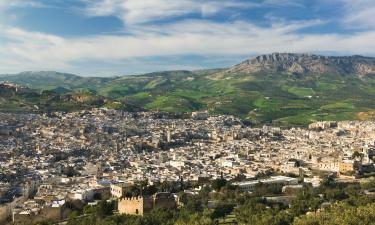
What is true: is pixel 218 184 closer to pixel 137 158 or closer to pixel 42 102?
pixel 137 158

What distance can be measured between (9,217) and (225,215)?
17077 mm

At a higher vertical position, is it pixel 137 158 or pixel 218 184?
pixel 218 184

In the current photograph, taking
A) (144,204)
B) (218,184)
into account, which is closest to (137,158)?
(218,184)

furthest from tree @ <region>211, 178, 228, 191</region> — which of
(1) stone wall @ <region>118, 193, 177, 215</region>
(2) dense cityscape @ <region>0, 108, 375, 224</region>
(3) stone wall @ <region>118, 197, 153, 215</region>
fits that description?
(3) stone wall @ <region>118, 197, 153, 215</region>

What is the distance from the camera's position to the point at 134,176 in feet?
175

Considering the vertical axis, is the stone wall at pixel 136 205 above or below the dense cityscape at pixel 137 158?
above

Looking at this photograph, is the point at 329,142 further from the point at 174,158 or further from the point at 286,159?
the point at 174,158

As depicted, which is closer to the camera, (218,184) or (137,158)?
(218,184)

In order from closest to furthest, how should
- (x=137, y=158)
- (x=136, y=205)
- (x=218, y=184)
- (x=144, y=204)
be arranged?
(x=136, y=205), (x=144, y=204), (x=218, y=184), (x=137, y=158)

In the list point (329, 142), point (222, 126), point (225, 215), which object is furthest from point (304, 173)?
point (222, 126)

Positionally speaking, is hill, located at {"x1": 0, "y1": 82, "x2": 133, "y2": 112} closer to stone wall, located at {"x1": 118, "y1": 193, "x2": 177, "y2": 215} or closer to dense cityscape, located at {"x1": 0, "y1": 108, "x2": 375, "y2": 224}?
dense cityscape, located at {"x1": 0, "y1": 108, "x2": 375, "y2": 224}

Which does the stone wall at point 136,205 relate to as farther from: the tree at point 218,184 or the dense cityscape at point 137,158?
the tree at point 218,184

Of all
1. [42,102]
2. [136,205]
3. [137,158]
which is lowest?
[137,158]

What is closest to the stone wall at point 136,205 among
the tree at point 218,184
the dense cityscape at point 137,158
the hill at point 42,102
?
the dense cityscape at point 137,158
